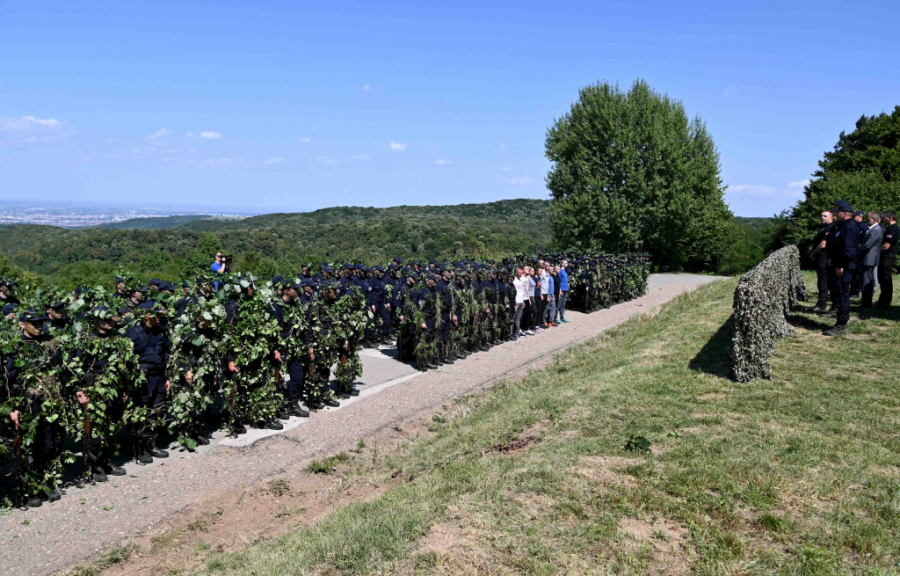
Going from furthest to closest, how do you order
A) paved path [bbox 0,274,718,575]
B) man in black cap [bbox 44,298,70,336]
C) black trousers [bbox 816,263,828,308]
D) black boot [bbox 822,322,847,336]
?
black trousers [bbox 816,263,828,308] → black boot [bbox 822,322,847,336] → man in black cap [bbox 44,298,70,336] → paved path [bbox 0,274,718,575]

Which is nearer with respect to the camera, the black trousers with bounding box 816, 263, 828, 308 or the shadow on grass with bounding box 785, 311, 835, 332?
the shadow on grass with bounding box 785, 311, 835, 332

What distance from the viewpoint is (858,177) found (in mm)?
29406

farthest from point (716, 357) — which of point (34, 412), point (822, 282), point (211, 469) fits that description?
point (34, 412)

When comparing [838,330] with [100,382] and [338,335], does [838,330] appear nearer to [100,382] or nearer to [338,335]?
[338,335]

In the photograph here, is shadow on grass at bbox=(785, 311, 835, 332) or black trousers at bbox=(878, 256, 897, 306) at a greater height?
black trousers at bbox=(878, 256, 897, 306)

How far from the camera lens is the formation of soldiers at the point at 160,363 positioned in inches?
237

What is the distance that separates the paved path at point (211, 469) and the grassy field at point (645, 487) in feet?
3.47

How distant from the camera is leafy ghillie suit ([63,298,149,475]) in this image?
6355 millimetres

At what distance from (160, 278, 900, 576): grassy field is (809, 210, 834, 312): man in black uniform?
267 cm

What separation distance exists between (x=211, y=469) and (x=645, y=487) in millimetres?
5048

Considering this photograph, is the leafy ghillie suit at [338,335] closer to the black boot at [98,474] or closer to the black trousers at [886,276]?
the black boot at [98,474]

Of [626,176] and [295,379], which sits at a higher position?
[626,176]

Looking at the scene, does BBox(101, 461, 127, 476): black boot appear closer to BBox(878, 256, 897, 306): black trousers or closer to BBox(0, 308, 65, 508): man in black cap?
BBox(0, 308, 65, 508): man in black cap

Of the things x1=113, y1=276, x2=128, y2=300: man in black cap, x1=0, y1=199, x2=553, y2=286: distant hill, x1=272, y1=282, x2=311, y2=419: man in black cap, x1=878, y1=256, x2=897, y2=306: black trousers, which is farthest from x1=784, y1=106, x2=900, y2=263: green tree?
x1=113, y1=276, x2=128, y2=300: man in black cap
